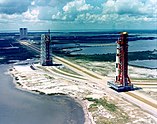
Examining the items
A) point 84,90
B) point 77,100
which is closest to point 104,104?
point 77,100

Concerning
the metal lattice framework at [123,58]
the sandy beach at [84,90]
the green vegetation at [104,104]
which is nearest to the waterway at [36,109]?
the sandy beach at [84,90]

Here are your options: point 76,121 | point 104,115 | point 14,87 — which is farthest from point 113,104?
point 14,87

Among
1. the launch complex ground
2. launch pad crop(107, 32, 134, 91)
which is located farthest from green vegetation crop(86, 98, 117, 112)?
launch pad crop(107, 32, 134, 91)

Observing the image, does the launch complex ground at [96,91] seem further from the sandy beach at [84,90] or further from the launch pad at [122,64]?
the launch pad at [122,64]

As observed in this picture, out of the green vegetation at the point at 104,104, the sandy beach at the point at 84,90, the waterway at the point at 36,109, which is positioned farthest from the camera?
the green vegetation at the point at 104,104

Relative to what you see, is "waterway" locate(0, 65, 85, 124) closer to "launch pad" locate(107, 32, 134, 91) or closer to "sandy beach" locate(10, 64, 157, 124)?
"sandy beach" locate(10, 64, 157, 124)
